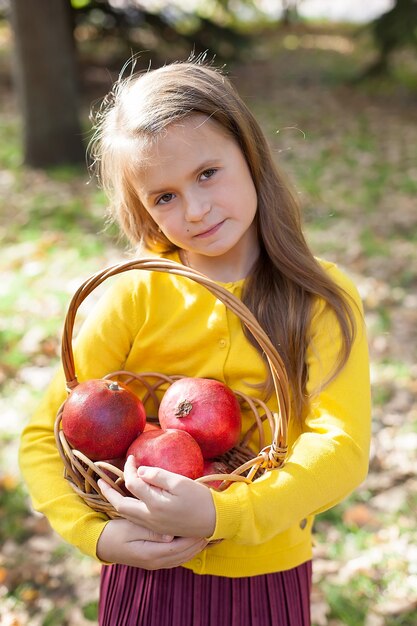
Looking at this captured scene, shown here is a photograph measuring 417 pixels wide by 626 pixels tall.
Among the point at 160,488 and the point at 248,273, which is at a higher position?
the point at 248,273

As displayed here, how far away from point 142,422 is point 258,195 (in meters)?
0.65

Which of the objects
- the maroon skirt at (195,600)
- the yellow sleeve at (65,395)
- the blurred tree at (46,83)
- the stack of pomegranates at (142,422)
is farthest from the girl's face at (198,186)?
the blurred tree at (46,83)

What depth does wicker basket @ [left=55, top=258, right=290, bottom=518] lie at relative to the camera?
138cm

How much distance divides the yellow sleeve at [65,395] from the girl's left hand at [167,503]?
19 centimetres

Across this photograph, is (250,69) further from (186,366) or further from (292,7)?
(186,366)

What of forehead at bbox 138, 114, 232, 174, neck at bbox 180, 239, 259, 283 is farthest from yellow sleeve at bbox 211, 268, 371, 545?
forehead at bbox 138, 114, 232, 174

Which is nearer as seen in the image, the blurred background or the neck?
the neck

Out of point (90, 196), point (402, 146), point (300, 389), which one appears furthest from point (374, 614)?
→ point (402, 146)

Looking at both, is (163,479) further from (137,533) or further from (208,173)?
(208,173)

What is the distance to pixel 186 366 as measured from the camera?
1749 millimetres

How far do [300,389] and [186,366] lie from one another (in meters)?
0.31

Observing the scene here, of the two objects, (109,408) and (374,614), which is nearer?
(109,408)

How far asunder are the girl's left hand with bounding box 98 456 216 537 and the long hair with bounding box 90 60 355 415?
409mm

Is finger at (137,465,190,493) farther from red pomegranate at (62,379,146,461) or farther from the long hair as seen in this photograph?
the long hair
